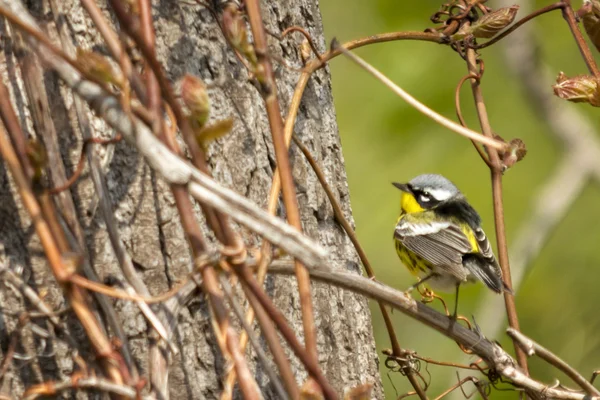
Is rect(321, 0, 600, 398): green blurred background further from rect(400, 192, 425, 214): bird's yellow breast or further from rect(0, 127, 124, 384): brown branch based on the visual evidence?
rect(0, 127, 124, 384): brown branch

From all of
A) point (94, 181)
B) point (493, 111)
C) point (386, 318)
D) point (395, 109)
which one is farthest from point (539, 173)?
point (94, 181)

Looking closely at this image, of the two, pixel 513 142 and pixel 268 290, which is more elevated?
pixel 513 142

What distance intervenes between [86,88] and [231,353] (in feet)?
1.72

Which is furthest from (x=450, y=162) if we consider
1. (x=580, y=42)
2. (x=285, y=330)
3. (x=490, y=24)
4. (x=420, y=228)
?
(x=285, y=330)

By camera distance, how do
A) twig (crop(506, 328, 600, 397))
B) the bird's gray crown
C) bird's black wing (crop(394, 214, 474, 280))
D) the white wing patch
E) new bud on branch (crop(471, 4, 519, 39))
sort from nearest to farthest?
twig (crop(506, 328, 600, 397)), new bud on branch (crop(471, 4, 519, 39)), bird's black wing (crop(394, 214, 474, 280)), the white wing patch, the bird's gray crown

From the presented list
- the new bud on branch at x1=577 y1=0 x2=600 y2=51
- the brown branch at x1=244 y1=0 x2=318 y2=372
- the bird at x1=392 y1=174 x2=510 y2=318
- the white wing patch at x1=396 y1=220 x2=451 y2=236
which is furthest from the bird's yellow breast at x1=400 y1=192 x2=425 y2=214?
the brown branch at x1=244 y1=0 x2=318 y2=372

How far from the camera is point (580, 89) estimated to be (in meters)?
2.08

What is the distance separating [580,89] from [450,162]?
112 inches

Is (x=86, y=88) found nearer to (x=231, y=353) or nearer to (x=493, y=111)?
(x=231, y=353)

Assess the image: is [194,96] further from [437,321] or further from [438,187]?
[438,187]

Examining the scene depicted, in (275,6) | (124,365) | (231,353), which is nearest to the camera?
(231,353)

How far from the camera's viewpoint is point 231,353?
1.47 m

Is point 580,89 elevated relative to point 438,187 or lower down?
lower down

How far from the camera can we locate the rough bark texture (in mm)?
1815
